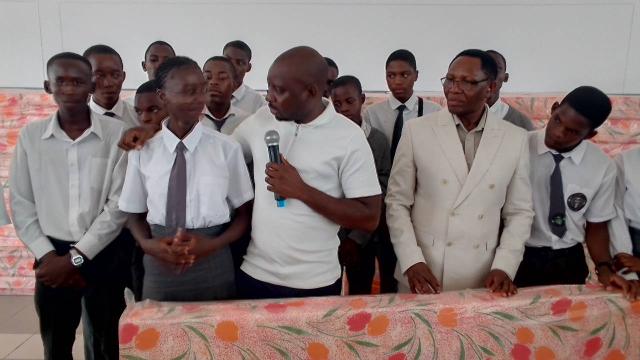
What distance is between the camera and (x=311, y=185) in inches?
64.6

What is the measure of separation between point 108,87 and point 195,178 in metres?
1.37

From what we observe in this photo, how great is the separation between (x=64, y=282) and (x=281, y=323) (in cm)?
97

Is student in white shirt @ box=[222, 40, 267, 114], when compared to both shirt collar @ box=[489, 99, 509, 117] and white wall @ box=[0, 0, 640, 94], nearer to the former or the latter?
white wall @ box=[0, 0, 640, 94]

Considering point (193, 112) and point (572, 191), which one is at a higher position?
point (193, 112)

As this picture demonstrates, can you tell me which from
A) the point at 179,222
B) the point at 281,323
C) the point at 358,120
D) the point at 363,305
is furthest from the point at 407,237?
the point at 358,120

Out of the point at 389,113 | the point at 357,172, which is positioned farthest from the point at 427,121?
the point at 389,113

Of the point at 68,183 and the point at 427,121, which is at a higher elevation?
the point at 427,121

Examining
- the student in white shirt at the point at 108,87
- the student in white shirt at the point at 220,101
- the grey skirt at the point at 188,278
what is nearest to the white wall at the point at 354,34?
the student in white shirt at the point at 108,87

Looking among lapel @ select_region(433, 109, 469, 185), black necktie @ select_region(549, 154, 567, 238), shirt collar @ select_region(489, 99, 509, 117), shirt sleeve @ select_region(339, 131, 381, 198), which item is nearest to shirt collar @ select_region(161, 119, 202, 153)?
shirt sleeve @ select_region(339, 131, 381, 198)

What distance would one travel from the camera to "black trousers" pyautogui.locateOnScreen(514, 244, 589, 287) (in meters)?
2.01

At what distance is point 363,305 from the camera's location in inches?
63.1

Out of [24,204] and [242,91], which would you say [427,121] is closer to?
[24,204]

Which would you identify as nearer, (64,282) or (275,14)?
(64,282)

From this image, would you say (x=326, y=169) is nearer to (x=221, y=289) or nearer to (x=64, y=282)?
(x=221, y=289)
